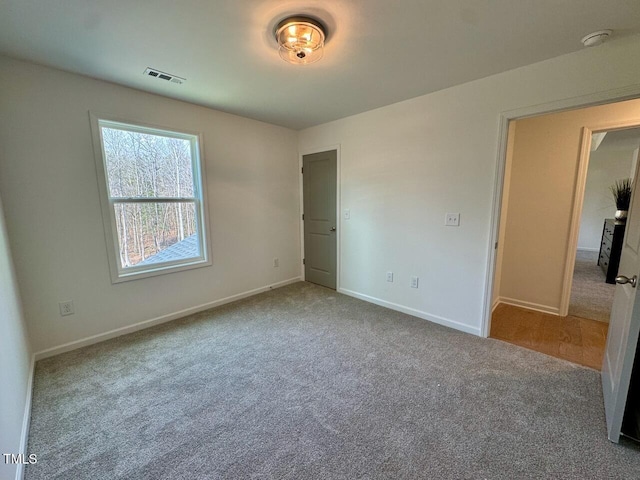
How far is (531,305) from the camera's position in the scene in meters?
3.25

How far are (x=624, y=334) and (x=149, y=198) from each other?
3910 millimetres

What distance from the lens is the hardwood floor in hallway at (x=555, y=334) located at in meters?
2.30

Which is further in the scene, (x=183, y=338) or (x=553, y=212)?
(x=553, y=212)

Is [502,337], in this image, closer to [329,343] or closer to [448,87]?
[329,343]

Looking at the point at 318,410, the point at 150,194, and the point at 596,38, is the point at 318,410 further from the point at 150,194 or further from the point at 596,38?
the point at 596,38

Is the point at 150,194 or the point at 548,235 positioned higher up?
the point at 150,194

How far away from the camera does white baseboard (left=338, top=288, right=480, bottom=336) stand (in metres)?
2.67

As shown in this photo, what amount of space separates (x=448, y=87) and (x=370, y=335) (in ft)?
8.39

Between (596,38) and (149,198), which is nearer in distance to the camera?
(596,38)

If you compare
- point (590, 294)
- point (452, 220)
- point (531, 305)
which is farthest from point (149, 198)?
point (590, 294)

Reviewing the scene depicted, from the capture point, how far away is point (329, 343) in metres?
2.49

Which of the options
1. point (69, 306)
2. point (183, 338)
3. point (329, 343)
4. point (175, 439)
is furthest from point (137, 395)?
point (329, 343)

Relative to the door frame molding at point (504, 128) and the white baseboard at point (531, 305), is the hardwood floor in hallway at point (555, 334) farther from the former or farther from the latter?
the door frame molding at point (504, 128)

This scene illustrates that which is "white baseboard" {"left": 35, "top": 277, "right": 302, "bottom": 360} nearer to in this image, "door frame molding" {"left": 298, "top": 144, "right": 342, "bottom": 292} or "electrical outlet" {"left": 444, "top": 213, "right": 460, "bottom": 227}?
"door frame molding" {"left": 298, "top": 144, "right": 342, "bottom": 292}
